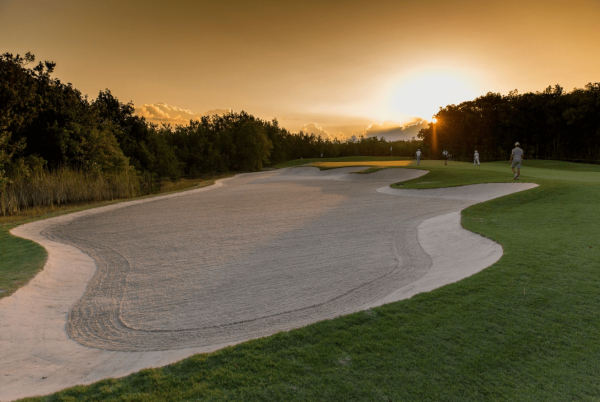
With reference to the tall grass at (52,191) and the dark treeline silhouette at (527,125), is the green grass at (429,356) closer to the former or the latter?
the tall grass at (52,191)

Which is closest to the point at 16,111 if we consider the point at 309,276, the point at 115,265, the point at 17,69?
the point at 17,69

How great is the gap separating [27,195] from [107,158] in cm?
1038

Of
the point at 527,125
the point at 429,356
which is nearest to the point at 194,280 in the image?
the point at 429,356

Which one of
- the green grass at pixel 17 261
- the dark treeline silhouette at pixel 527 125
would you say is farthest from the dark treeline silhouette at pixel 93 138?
the dark treeline silhouette at pixel 527 125

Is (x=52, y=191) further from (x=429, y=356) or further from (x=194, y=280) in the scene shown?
(x=429, y=356)

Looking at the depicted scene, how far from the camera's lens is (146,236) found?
453 inches

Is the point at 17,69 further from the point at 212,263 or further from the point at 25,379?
the point at 25,379

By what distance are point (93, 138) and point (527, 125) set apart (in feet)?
193

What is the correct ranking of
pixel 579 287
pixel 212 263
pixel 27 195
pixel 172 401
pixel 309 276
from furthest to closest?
1. pixel 27 195
2. pixel 212 263
3. pixel 309 276
4. pixel 579 287
5. pixel 172 401

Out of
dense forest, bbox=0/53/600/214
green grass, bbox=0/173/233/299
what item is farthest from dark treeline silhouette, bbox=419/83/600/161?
green grass, bbox=0/173/233/299

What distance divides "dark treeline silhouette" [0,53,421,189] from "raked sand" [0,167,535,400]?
14072 millimetres

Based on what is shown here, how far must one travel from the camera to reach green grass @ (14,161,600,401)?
3.14 metres

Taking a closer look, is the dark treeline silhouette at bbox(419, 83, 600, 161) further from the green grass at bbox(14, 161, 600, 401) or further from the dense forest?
the green grass at bbox(14, 161, 600, 401)

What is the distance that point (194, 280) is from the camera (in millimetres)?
7340
